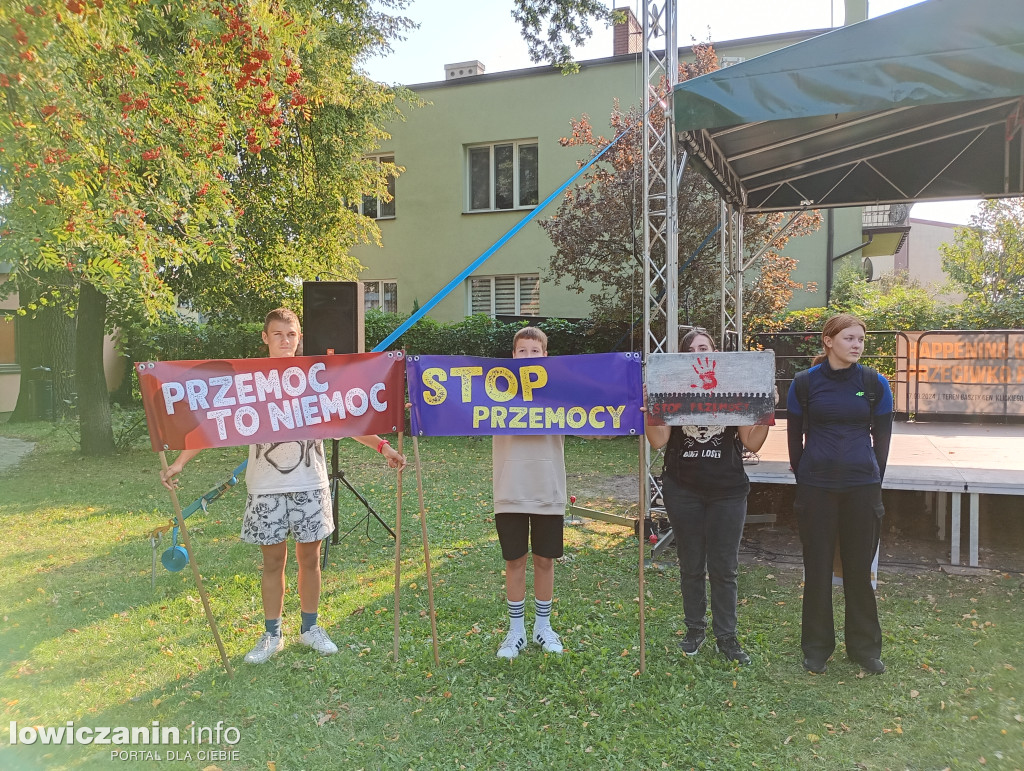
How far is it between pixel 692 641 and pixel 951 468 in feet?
12.0

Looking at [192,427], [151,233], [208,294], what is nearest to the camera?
[192,427]

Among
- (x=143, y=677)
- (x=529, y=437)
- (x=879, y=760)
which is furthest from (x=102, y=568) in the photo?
(x=879, y=760)

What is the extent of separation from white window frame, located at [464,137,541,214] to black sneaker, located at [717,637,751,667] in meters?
13.8

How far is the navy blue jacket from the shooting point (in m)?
3.85

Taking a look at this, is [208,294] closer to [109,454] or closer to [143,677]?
[109,454]

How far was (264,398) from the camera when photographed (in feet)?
12.8

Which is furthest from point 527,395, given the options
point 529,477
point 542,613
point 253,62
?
point 253,62

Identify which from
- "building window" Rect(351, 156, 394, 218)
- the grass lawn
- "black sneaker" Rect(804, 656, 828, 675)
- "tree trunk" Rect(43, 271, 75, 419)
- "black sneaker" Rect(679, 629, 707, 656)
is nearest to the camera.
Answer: the grass lawn

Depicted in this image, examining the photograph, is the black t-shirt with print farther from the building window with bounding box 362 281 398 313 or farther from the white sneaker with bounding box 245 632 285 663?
the building window with bounding box 362 281 398 313

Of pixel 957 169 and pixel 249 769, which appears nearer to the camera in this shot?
pixel 249 769

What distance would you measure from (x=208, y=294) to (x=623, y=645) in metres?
→ 10.0

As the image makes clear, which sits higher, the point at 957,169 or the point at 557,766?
the point at 957,169

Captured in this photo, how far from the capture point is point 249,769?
3.17m

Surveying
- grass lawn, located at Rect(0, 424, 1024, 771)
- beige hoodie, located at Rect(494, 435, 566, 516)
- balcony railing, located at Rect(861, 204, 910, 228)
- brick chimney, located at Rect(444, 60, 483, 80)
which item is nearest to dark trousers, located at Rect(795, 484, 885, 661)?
grass lawn, located at Rect(0, 424, 1024, 771)
